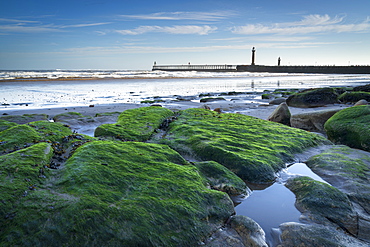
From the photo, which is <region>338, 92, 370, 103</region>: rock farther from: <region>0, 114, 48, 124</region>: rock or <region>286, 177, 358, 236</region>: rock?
<region>0, 114, 48, 124</region>: rock

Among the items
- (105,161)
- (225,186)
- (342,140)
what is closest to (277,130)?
(342,140)

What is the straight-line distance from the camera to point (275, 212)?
4.12 meters

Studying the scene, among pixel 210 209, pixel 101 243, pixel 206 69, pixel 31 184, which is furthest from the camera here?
pixel 206 69

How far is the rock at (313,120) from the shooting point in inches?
363

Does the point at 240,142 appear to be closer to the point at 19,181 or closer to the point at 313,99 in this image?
the point at 19,181

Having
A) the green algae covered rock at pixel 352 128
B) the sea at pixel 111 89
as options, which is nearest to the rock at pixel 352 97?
the sea at pixel 111 89

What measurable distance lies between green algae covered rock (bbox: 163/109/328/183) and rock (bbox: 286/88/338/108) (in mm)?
7008

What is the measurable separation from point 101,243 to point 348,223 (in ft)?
10.5

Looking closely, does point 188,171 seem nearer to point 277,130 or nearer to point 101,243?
point 101,243

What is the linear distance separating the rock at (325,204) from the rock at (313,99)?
35.2ft

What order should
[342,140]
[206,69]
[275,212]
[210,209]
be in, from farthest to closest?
1. [206,69]
2. [342,140]
3. [275,212]
4. [210,209]

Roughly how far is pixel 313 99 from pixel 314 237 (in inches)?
498

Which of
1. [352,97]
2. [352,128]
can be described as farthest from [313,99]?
[352,128]

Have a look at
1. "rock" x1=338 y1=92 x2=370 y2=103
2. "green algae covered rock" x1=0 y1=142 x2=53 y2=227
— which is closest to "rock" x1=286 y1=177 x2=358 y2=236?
"green algae covered rock" x1=0 y1=142 x2=53 y2=227
